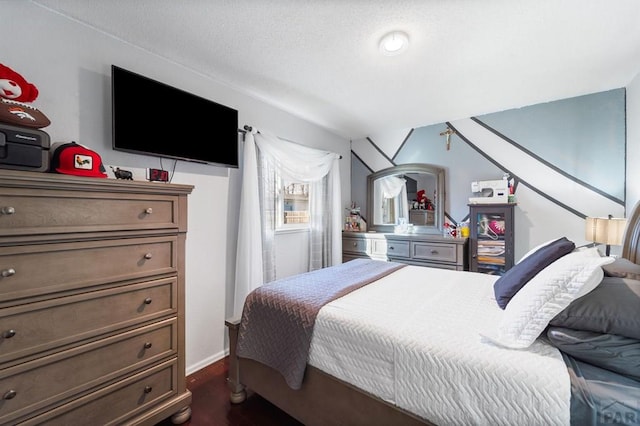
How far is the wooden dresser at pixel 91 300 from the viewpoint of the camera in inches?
42.4

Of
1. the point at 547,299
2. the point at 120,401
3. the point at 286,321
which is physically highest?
the point at 547,299

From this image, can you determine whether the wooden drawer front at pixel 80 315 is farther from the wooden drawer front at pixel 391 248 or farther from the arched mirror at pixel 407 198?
the arched mirror at pixel 407 198

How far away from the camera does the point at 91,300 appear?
1.27 metres

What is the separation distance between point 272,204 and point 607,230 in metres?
2.83

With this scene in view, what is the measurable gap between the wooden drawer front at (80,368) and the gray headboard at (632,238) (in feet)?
9.60

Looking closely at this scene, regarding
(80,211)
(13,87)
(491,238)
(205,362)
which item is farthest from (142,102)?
(491,238)

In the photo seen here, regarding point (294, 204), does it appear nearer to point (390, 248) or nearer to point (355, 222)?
point (355, 222)

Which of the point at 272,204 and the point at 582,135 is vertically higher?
the point at 582,135

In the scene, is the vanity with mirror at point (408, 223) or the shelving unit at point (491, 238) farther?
the vanity with mirror at point (408, 223)

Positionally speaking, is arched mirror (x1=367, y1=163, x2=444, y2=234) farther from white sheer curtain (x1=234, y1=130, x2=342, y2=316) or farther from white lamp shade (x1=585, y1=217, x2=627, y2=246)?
white lamp shade (x1=585, y1=217, x2=627, y2=246)

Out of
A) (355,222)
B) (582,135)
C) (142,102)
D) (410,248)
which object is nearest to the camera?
(142,102)

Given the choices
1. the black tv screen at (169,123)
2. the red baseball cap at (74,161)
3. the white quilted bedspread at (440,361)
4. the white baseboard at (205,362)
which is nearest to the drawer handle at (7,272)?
the red baseball cap at (74,161)

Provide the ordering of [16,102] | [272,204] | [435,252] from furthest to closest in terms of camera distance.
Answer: [435,252], [272,204], [16,102]

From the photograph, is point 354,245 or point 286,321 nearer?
point 286,321
